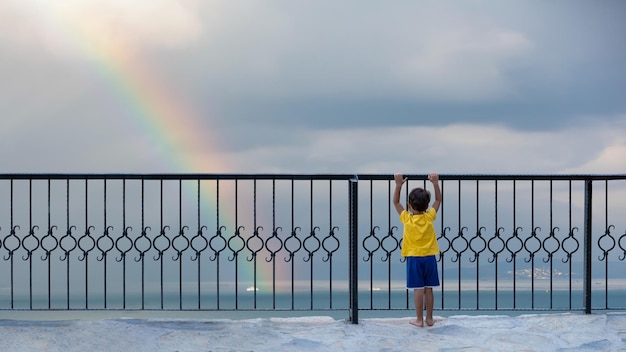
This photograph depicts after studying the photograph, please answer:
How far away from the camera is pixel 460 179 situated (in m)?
8.22

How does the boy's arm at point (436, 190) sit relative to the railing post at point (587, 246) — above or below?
above

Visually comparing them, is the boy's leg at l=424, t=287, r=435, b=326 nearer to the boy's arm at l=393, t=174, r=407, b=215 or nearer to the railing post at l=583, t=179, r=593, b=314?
the boy's arm at l=393, t=174, r=407, b=215

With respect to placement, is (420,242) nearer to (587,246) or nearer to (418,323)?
(418,323)

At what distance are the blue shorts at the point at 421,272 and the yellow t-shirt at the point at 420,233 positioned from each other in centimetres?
6

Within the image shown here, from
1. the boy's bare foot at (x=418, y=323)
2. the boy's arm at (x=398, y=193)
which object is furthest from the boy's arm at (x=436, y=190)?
the boy's bare foot at (x=418, y=323)

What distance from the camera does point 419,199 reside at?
7613 millimetres

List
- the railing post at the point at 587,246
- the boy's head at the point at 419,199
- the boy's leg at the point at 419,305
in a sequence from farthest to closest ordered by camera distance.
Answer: the railing post at the point at 587,246, the boy's leg at the point at 419,305, the boy's head at the point at 419,199

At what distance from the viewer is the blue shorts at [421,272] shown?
7.72 m

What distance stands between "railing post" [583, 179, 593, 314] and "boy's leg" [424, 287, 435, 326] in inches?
71.9

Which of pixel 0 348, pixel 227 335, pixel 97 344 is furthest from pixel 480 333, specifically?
pixel 0 348

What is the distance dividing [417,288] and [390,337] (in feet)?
1.75

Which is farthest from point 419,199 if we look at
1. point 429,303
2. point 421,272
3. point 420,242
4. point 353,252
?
point 429,303

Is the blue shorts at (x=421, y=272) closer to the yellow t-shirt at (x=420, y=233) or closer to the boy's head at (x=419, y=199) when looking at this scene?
the yellow t-shirt at (x=420, y=233)

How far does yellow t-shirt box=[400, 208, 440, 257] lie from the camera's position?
763 centimetres
